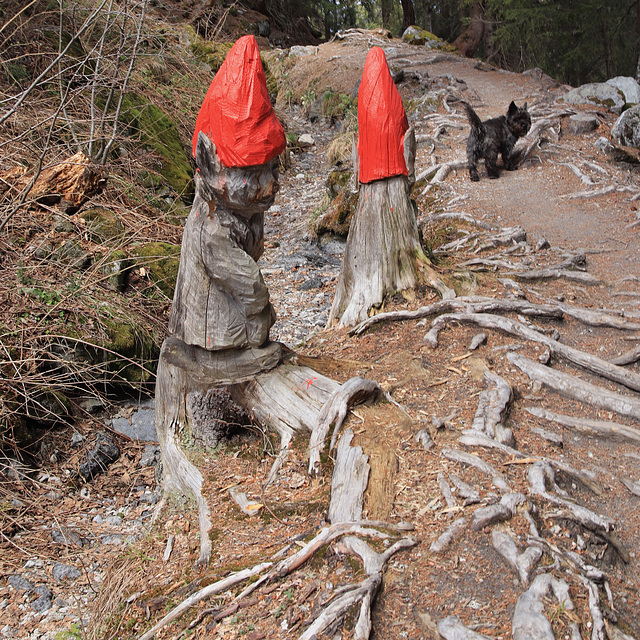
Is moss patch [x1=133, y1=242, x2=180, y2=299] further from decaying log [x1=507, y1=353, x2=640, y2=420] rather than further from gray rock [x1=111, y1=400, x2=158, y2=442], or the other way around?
decaying log [x1=507, y1=353, x2=640, y2=420]

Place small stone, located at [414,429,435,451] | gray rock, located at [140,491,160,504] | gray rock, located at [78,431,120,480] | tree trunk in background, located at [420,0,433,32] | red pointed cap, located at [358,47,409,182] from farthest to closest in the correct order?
1. tree trunk in background, located at [420,0,433,32]
2. red pointed cap, located at [358,47,409,182]
3. gray rock, located at [78,431,120,480]
4. gray rock, located at [140,491,160,504]
5. small stone, located at [414,429,435,451]

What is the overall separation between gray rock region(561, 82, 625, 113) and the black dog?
13.4 feet

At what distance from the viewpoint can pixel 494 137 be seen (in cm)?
926

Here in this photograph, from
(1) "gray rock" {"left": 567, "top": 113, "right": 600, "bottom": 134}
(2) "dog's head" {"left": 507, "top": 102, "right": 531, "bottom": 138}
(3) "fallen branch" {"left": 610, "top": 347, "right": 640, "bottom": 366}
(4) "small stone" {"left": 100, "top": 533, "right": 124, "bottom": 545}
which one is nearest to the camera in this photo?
(4) "small stone" {"left": 100, "top": 533, "right": 124, "bottom": 545}

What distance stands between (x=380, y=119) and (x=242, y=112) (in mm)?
2468

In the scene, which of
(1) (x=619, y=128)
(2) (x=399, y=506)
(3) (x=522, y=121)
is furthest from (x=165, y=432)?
(1) (x=619, y=128)

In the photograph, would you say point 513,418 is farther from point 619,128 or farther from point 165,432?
point 619,128

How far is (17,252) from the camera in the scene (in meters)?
5.62

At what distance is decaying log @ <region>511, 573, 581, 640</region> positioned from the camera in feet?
6.96

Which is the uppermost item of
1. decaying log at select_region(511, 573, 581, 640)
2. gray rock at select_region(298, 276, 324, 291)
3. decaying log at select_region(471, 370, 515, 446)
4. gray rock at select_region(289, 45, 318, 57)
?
gray rock at select_region(289, 45, 318, 57)

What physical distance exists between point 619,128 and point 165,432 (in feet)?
34.2

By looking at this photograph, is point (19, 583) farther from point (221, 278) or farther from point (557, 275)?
point (557, 275)

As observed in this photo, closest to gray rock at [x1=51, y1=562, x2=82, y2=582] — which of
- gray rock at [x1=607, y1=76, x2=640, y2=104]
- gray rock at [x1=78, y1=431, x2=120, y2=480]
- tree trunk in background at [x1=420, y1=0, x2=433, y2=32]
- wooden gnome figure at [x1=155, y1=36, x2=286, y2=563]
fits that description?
wooden gnome figure at [x1=155, y1=36, x2=286, y2=563]

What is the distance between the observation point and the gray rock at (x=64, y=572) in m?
3.76
